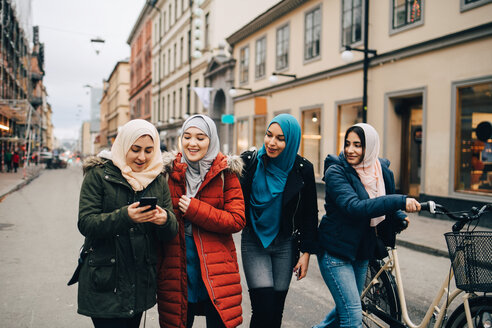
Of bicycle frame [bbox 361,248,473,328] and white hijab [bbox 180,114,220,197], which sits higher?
white hijab [bbox 180,114,220,197]

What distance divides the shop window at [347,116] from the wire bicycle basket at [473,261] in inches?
480

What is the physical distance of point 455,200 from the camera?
1088 cm

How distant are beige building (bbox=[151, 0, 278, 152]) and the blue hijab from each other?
20557 millimetres

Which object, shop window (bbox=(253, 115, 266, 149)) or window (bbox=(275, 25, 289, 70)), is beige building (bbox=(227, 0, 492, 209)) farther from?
shop window (bbox=(253, 115, 266, 149))

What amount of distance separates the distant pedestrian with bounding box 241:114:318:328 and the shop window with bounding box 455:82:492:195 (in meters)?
8.74

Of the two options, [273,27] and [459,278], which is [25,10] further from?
[459,278]

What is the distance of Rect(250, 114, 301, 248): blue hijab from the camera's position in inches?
122

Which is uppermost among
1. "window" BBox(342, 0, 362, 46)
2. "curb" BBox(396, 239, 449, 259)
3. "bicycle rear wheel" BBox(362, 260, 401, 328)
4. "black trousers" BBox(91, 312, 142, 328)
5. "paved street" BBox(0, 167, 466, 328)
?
"window" BBox(342, 0, 362, 46)

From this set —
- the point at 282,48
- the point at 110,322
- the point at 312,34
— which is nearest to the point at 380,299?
the point at 110,322

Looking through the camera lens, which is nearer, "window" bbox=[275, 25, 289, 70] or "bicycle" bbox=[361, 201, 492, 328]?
"bicycle" bbox=[361, 201, 492, 328]

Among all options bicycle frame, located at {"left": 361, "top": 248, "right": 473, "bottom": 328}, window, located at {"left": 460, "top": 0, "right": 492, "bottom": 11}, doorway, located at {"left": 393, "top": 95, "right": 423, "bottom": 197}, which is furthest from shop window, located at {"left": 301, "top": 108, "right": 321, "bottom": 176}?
bicycle frame, located at {"left": 361, "top": 248, "right": 473, "bottom": 328}

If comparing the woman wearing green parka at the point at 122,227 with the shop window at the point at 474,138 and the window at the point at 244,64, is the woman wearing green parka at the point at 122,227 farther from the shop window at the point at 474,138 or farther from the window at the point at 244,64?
the window at the point at 244,64

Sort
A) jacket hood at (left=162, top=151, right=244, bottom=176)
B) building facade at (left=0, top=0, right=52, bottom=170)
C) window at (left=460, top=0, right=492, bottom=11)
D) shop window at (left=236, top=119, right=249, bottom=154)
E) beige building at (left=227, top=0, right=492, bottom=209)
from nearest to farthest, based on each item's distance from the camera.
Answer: jacket hood at (left=162, top=151, right=244, bottom=176), window at (left=460, top=0, right=492, bottom=11), beige building at (left=227, top=0, right=492, bottom=209), shop window at (left=236, top=119, right=249, bottom=154), building facade at (left=0, top=0, right=52, bottom=170)

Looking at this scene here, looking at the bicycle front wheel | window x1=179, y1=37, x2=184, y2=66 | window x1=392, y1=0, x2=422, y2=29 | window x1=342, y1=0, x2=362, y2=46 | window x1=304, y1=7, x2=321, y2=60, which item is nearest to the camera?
the bicycle front wheel
